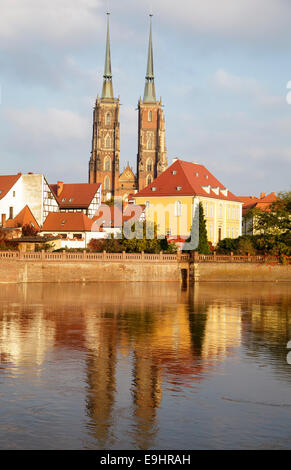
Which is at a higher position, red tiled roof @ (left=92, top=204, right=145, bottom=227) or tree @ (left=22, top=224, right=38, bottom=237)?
red tiled roof @ (left=92, top=204, right=145, bottom=227)

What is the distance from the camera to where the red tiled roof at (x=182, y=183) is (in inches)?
3777

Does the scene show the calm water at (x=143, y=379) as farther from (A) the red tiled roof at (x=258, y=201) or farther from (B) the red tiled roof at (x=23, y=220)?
(A) the red tiled roof at (x=258, y=201)

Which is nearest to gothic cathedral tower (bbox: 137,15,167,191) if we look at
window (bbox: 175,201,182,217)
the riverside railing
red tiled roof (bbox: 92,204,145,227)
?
red tiled roof (bbox: 92,204,145,227)

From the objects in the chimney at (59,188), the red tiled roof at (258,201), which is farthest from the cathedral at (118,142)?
the chimney at (59,188)

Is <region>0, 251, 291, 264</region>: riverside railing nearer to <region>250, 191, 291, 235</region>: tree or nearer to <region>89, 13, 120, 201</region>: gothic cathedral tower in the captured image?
<region>250, 191, 291, 235</region>: tree

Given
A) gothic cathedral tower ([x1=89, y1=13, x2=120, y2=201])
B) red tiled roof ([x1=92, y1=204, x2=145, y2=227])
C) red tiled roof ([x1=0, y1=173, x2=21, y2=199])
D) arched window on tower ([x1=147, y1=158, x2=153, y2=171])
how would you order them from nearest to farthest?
red tiled roof ([x1=0, y1=173, x2=21, y2=199]) < red tiled roof ([x1=92, y1=204, x2=145, y2=227]) < gothic cathedral tower ([x1=89, y1=13, x2=120, y2=201]) < arched window on tower ([x1=147, y1=158, x2=153, y2=171])

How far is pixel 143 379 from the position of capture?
69.3 feet

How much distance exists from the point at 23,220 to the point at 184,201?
22541 mm

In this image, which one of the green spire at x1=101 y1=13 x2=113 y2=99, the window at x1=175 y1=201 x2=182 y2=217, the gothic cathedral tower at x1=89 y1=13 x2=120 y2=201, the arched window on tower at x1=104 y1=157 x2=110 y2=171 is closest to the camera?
the window at x1=175 y1=201 x2=182 y2=217

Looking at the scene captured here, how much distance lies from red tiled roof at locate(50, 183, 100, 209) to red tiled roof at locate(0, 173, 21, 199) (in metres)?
8.18

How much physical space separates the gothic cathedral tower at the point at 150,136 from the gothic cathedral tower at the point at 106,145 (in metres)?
6.72

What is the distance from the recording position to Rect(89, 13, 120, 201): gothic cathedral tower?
15750 cm

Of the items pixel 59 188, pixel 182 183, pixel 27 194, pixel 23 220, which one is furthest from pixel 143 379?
pixel 59 188

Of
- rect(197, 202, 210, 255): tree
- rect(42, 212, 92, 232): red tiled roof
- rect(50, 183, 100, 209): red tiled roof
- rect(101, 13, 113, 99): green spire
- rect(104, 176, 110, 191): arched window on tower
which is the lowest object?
rect(197, 202, 210, 255): tree
